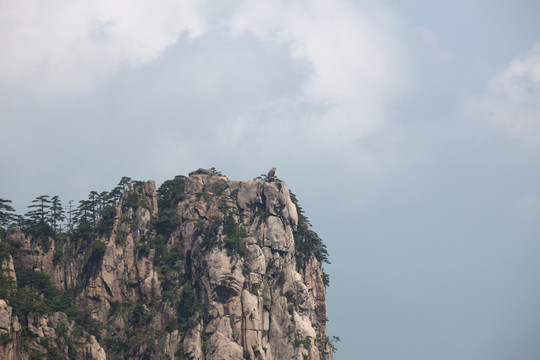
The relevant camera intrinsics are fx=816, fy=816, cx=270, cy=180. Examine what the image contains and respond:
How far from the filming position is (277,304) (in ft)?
565

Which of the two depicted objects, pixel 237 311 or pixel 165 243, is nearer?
pixel 237 311

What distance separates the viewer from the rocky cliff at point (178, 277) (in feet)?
528

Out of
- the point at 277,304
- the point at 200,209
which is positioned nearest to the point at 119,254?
the point at 200,209

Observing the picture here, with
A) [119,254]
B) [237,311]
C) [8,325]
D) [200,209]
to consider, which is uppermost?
[200,209]

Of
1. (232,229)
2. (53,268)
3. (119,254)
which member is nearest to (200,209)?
(232,229)

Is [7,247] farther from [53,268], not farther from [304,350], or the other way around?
[304,350]

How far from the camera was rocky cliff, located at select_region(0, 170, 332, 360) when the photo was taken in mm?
160875

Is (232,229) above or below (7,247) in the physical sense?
above

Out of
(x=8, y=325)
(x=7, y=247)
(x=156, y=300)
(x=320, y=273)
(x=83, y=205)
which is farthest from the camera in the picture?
(x=320, y=273)

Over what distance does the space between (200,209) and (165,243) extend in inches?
416

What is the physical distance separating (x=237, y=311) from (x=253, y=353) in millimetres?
9007

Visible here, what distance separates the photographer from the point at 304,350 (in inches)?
6698

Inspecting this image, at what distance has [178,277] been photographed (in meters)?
171

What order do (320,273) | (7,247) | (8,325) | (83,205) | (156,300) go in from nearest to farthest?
(8,325) → (7,247) → (156,300) → (83,205) → (320,273)
